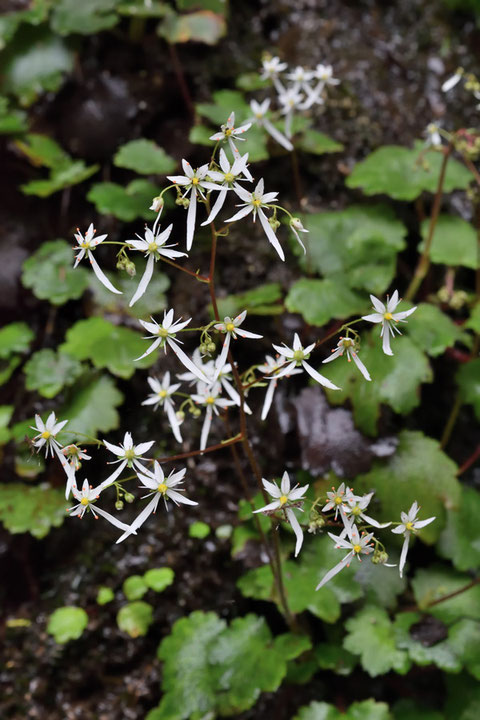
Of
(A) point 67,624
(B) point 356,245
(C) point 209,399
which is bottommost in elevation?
(A) point 67,624

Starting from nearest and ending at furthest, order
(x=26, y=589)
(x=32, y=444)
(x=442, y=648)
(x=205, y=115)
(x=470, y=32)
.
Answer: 1. (x=32, y=444)
2. (x=442, y=648)
3. (x=26, y=589)
4. (x=205, y=115)
5. (x=470, y=32)

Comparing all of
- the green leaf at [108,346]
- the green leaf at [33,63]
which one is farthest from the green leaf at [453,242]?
the green leaf at [33,63]

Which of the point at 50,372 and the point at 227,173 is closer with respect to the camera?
the point at 227,173

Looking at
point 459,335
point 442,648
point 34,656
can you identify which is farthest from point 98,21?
point 442,648

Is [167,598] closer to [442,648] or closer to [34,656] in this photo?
[34,656]

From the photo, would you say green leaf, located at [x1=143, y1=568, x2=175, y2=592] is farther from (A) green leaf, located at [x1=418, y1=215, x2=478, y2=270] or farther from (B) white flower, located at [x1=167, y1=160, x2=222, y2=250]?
(A) green leaf, located at [x1=418, y1=215, x2=478, y2=270]

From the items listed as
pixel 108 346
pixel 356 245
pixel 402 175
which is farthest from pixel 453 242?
pixel 108 346

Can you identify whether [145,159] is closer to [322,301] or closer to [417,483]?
[322,301]
